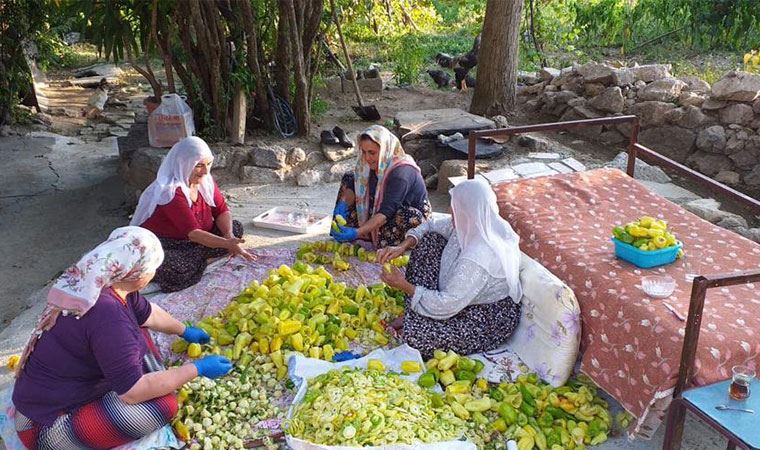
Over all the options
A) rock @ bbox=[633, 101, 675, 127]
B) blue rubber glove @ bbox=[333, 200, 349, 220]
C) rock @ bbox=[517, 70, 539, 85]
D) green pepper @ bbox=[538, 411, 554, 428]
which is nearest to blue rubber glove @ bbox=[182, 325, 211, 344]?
blue rubber glove @ bbox=[333, 200, 349, 220]

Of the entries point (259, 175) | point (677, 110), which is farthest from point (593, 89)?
point (259, 175)

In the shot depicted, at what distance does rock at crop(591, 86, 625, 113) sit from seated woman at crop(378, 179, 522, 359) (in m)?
5.15

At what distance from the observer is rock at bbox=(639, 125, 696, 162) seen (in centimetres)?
770

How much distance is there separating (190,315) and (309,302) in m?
0.80

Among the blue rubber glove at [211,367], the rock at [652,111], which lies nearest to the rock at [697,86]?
the rock at [652,111]

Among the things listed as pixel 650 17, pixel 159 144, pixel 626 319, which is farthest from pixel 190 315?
pixel 650 17

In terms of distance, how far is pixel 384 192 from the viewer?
4742mm

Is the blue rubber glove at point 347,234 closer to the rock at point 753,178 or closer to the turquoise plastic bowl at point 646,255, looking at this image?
the turquoise plastic bowl at point 646,255

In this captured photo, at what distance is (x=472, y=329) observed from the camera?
3559 mm

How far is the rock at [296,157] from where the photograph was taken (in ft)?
23.2

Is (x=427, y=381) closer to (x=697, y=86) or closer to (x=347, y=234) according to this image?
(x=347, y=234)

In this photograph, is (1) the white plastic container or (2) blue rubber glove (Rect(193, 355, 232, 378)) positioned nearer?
(2) blue rubber glove (Rect(193, 355, 232, 378))

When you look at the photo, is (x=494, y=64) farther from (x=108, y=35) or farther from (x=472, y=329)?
(x=472, y=329)

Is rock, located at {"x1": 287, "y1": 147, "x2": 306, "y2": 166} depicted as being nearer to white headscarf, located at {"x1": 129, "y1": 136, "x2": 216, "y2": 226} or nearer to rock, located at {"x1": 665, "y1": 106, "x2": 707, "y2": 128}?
white headscarf, located at {"x1": 129, "y1": 136, "x2": 216, "y2": 226}
